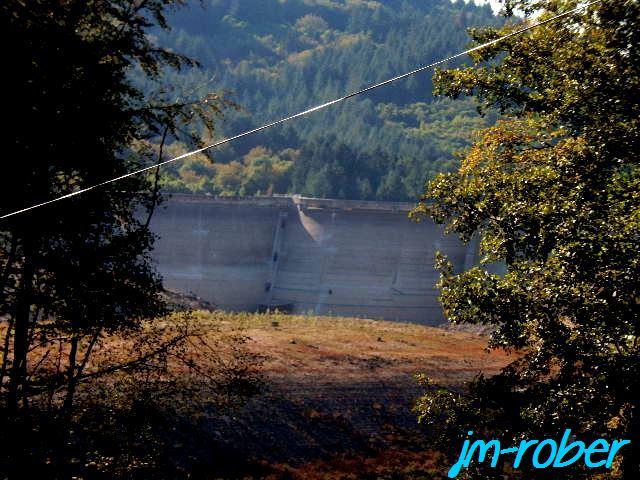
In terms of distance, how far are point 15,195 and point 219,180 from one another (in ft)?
424

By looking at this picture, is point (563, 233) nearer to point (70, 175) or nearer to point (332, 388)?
point (70, 175)

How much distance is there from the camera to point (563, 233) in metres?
11.7

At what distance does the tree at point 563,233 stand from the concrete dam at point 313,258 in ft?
208

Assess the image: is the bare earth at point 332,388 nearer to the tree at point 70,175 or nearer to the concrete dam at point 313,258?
the tree at point 70,175

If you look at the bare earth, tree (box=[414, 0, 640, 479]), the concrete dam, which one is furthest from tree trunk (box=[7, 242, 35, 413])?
the concrete dam

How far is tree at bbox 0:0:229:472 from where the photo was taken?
12.5 metres

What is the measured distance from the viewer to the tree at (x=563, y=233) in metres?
11.4

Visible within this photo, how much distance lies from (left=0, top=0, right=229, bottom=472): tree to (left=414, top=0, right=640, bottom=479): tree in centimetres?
657

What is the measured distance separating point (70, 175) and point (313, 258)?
224 feet

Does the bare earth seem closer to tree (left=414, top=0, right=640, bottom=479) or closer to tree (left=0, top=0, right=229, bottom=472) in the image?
tree (left=0, top=0, right=229, bottom=472)

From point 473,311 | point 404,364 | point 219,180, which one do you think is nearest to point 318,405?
point 404,364

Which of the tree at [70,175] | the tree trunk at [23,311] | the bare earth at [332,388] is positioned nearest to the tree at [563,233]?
the tree at [70,175]

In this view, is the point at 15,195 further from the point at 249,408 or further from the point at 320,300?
the point at 320,300

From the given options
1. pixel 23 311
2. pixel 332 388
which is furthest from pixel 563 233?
pixel 332 388
